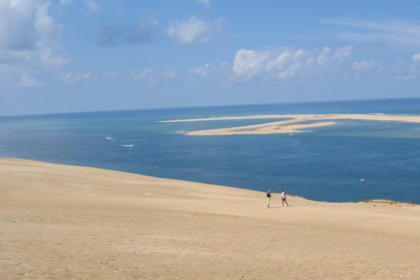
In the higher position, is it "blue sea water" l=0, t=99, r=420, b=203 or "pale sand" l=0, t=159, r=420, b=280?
"blue sea water" l=0, t=99, r=420, b=203

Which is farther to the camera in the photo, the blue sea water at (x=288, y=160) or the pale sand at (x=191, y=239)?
the blue sea water at (x=288, y=160)

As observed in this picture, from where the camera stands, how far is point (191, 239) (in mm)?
17969

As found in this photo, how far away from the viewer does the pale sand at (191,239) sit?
13164 millimetres

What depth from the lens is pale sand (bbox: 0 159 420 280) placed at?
518 inches

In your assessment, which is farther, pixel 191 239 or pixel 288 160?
pixel 288 160

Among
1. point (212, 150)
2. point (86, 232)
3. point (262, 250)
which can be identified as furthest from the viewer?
point (212, 150)

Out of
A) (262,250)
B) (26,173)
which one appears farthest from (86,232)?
(26,173)

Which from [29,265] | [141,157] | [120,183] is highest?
[141,157]

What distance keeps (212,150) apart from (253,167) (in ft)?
67.0

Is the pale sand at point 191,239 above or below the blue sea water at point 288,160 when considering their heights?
below

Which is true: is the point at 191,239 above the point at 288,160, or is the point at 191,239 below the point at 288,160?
below

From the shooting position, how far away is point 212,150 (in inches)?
2992

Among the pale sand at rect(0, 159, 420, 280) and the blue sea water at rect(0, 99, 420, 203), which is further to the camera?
the blue sea water at rect(0, 99, 420, 203)

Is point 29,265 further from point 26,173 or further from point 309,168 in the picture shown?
point 309,168
